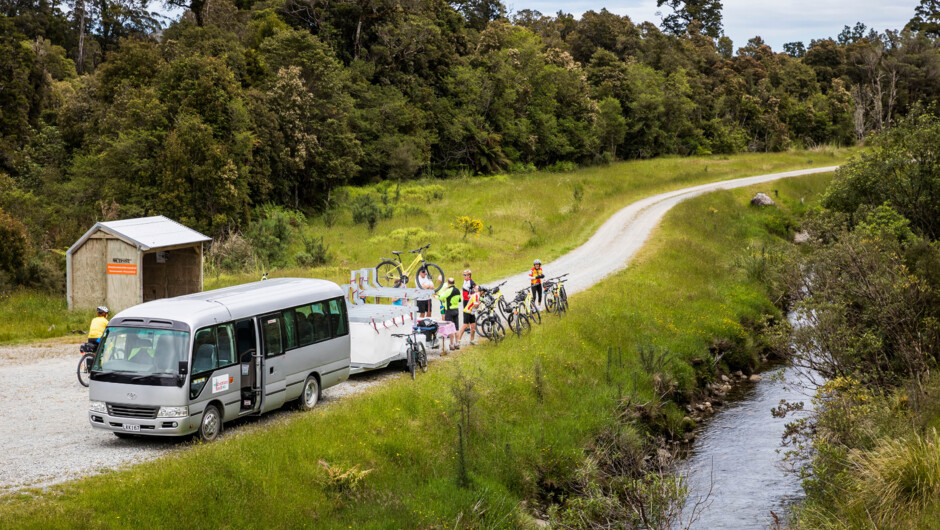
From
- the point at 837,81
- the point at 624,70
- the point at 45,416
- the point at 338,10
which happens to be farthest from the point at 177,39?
the point at 837,81

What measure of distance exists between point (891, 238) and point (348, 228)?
28382 mm

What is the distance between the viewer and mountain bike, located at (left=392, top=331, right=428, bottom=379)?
1755 cm

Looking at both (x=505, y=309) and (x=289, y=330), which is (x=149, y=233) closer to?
(x=289, y=330)

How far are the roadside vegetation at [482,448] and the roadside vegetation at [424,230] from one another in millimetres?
9529

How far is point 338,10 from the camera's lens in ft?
182

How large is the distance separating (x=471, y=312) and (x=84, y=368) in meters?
9.55

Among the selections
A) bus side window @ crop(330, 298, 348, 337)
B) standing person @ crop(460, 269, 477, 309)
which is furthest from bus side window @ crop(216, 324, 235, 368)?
standing person @ crop(460, 269, 477, 309)

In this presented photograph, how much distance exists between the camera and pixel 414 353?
1773 cm

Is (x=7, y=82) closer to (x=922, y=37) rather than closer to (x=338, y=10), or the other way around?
(x=338, y=10)

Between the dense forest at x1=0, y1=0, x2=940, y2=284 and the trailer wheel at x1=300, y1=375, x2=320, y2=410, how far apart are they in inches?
602

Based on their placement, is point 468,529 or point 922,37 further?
point 922,37

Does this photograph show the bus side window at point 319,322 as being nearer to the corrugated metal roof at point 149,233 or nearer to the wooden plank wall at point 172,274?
the corrugated metal roof at point 149,233

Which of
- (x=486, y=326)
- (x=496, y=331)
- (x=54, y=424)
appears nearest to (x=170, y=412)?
(x=54, y=424)

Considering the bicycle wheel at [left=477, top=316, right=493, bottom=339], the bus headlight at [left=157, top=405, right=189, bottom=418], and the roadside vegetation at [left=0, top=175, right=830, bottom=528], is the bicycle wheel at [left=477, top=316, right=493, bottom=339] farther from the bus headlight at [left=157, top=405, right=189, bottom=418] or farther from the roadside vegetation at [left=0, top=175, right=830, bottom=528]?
the bus headlight at [left=157, top=405, right=189, bottom=418]
